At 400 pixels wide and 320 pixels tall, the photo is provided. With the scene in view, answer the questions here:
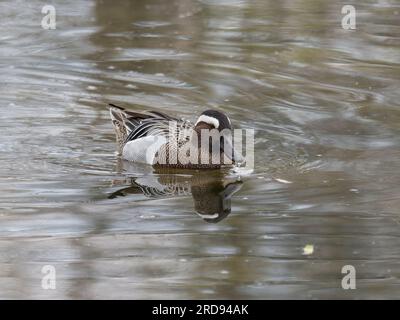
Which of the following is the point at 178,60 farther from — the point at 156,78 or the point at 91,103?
the point at 91,103

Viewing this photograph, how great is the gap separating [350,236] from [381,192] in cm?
123

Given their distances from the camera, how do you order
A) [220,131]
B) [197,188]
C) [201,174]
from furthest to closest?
[220,131]
[201,174]
[197,188]

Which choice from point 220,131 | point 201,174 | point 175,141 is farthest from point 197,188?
point 175,141

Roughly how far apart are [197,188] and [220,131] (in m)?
0.86

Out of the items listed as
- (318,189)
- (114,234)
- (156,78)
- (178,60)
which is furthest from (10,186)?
(178,60)

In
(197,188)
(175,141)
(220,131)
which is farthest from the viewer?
(175,141)

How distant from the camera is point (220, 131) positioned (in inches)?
430

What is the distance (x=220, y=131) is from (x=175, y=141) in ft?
1.70

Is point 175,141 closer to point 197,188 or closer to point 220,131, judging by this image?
point 220,131

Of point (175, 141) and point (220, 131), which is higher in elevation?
point (220, 131)

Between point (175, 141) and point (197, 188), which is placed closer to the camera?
point (197, 188)

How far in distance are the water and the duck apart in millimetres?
216

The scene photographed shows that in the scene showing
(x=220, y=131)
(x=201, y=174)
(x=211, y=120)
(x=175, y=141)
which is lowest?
(x=201, y=174)

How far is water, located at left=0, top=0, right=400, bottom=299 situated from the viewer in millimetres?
8070
